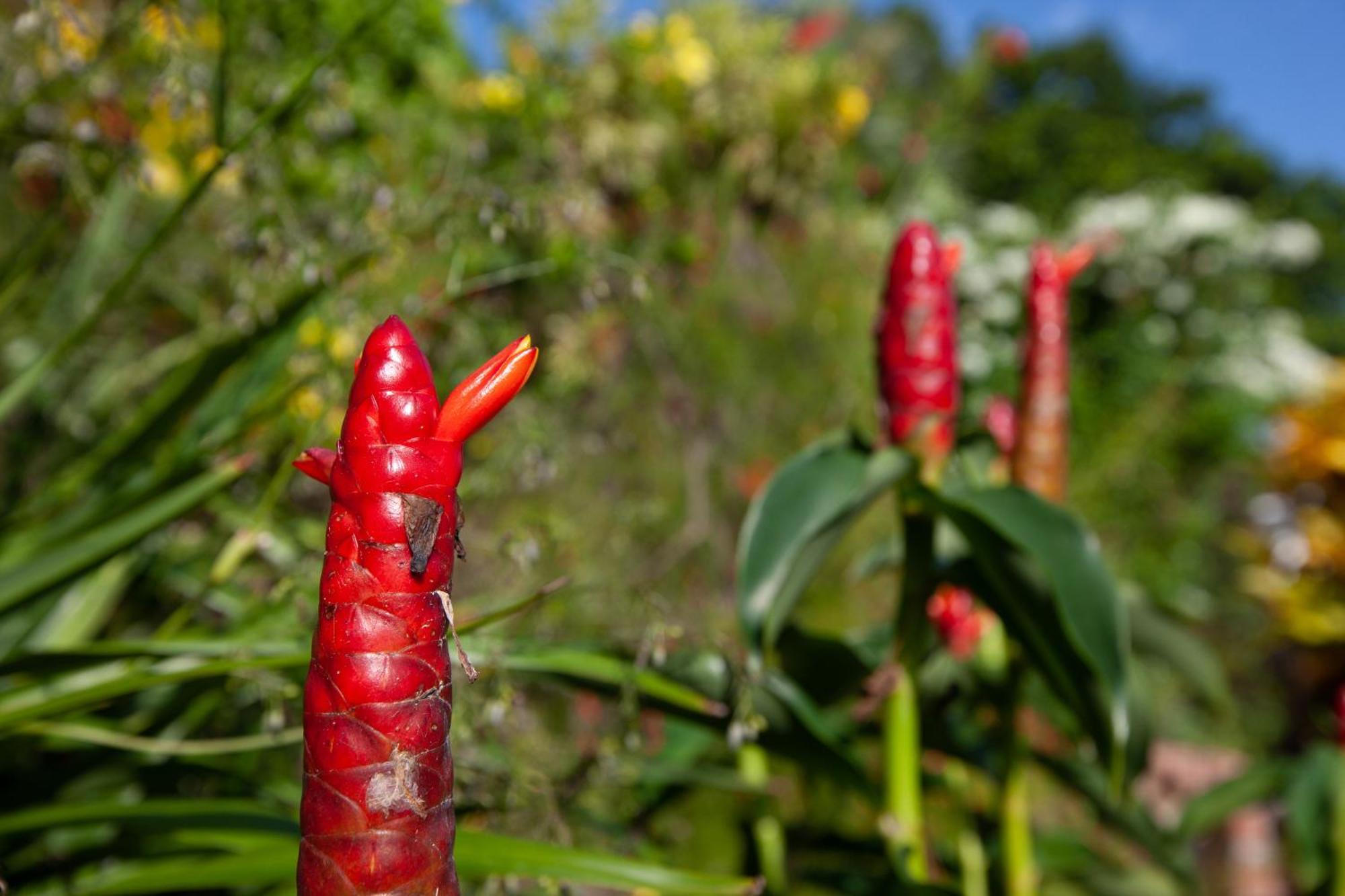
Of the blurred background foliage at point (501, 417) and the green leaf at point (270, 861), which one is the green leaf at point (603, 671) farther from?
the green leaf at point (270, 861)

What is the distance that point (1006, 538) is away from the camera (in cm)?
94

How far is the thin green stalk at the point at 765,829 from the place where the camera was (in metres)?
1.23

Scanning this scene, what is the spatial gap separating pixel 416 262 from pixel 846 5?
24.4 ft

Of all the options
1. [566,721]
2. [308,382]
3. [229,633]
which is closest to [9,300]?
[308,382]

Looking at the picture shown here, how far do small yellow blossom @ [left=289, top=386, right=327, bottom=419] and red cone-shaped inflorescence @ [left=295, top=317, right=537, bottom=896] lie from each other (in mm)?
885

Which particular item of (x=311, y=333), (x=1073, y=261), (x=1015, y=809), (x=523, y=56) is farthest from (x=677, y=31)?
(x=1015, y=809)

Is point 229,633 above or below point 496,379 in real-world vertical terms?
below

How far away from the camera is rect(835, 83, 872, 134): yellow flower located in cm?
564

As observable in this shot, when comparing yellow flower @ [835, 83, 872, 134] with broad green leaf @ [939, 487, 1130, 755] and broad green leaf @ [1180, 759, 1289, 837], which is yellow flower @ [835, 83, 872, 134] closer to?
broad green leaf @ [1180, 759, 1289, 837]

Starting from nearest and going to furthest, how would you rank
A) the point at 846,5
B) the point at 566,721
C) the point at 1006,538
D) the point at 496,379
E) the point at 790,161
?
the point at 496,379 < the point at 1006,538 < the point at 566,721 < the point at 790,161 < the point at 846,5

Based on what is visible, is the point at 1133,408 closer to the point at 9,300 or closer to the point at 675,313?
the point at 675,313

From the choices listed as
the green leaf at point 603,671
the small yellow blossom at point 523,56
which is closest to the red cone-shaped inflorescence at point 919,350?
the green leaf at point 603,671

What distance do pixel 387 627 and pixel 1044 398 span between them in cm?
94

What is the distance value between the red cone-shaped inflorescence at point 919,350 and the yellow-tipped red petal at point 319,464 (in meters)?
0.66
